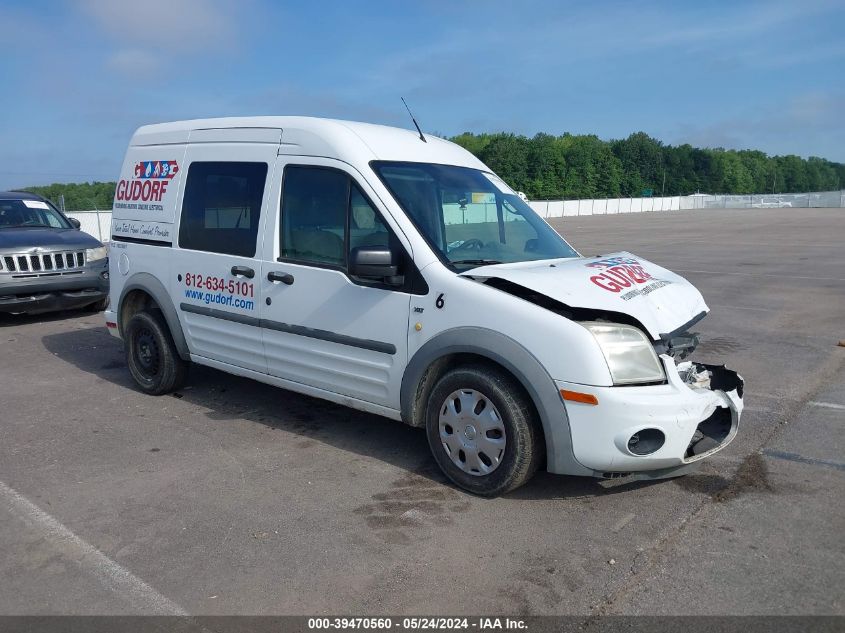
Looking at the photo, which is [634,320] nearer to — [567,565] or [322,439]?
[567,565]

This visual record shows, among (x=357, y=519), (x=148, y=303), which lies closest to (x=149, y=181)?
(x=148, y=303)

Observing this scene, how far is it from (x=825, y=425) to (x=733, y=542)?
7.54 ft

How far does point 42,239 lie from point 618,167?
3489 inches

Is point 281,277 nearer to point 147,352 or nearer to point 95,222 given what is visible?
point 147,352

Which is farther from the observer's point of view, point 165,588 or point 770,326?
point 770,326

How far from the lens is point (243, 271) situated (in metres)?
5.50

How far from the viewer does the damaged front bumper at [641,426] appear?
3910 mm

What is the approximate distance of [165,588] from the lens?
3443 mm

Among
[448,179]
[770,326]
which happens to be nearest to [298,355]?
[448,179]

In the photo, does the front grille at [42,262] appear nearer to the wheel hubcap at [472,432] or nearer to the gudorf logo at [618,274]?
the wheel hubcap at [472,432]

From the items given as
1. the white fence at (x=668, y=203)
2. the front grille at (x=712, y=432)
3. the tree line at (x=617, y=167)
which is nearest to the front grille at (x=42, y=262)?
the front grille at (x=712, y=432)

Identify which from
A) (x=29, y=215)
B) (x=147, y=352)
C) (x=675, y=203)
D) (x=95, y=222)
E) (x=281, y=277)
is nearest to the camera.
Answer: (x=281, y=277)

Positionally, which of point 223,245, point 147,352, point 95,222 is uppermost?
point 223,245

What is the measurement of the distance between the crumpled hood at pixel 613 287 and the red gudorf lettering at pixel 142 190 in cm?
315
